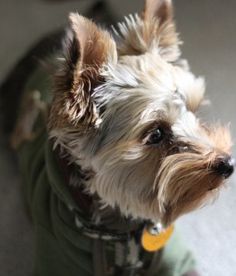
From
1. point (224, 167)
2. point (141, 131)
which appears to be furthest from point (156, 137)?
point (224, 167)

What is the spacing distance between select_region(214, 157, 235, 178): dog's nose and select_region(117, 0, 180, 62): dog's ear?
0.96 ft

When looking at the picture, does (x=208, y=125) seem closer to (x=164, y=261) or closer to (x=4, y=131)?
(x=164, y=261)

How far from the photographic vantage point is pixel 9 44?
2.24 metres

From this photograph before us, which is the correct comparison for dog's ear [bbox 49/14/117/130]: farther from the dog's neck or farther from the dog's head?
the dog's neck

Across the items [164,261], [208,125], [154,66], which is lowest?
[164,261]

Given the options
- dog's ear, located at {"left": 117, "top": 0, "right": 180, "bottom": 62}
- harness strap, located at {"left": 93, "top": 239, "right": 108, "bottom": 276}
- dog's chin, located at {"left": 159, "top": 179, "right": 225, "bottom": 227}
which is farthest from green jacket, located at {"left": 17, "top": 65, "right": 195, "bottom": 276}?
dog's ear, located at {"left": 117, "top": 0, "right": 180, "bottom": 62}

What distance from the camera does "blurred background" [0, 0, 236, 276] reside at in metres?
1.68

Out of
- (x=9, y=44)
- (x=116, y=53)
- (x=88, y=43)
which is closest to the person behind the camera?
(x=88, y=43)

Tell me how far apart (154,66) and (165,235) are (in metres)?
0.40

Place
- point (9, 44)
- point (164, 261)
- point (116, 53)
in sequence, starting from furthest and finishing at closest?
point (9, 44)
point (164, 261)
point (116, 53)

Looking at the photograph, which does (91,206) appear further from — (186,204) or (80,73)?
(80,73)

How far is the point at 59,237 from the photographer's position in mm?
1382

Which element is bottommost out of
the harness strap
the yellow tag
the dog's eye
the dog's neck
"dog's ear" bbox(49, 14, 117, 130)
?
the harness strap

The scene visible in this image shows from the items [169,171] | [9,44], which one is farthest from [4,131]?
[169,171]
